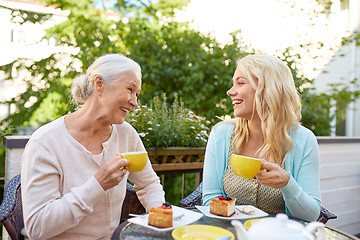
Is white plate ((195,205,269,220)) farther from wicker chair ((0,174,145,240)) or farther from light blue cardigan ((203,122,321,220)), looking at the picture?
wicker chair ((0,174,145,240))

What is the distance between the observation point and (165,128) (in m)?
2.96

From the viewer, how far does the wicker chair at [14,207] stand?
63.2 inches

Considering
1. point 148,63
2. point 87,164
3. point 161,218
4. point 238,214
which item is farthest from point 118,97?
point 148,63

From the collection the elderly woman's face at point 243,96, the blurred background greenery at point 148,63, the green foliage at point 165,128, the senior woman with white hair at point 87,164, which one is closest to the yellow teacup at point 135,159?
the senior woman with white hair at point 87,164

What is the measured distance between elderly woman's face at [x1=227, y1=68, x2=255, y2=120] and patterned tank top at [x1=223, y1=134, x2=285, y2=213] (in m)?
0.39

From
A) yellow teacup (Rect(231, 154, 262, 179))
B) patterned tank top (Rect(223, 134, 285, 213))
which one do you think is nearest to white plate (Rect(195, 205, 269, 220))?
yellow teacup (Rect(231, 154, 262, 179))

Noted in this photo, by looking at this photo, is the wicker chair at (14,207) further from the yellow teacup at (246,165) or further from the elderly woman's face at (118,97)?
the yellow teacup at (246,165)

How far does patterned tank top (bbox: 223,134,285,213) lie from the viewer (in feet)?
6.31

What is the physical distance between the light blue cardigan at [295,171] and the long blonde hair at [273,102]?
0.06 metres

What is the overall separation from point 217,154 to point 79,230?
0.92 m

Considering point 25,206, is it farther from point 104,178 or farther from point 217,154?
point 217,154

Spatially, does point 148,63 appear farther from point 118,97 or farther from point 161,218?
point 161,218

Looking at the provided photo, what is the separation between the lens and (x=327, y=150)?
363cm

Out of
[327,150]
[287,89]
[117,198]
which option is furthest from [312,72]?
[117,198]
